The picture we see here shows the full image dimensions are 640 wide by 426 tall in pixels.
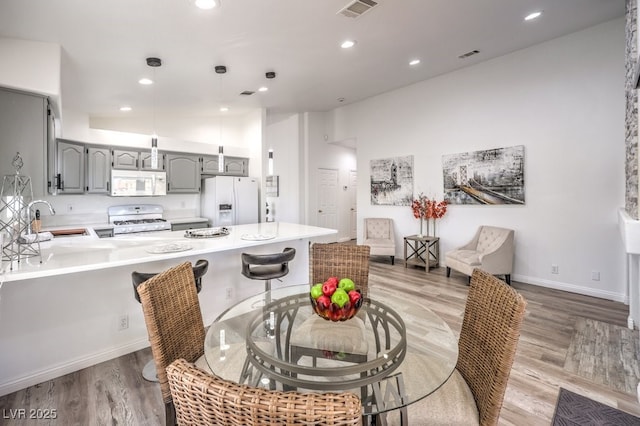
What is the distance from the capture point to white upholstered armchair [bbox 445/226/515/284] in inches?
156

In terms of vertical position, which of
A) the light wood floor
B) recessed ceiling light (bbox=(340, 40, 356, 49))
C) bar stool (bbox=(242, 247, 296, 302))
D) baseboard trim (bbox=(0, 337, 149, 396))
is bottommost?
the light wood floor

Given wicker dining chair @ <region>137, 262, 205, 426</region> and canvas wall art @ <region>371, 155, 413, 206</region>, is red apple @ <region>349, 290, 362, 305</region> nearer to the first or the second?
wicker dining chair @ <region>137, 262, 205, 426</region>

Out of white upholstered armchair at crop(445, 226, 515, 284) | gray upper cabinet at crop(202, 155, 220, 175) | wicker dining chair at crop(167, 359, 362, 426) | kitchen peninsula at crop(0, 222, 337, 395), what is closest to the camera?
wicker dining chair at crop(167, 359, 362, 426)

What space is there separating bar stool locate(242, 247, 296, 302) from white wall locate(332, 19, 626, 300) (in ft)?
11.3

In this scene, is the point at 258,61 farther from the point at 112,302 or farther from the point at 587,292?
the point at 587,292

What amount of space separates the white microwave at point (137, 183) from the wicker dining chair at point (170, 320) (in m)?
4.21

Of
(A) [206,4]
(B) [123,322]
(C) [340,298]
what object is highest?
(A) [206,4]

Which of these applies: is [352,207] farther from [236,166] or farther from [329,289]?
[329,289]

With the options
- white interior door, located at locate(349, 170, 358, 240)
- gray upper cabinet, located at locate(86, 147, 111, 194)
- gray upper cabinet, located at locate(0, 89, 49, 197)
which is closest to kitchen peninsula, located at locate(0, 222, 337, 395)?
gray upper cabinet, located at locate(0, 89, 49, 197)

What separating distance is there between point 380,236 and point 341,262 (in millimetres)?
3707

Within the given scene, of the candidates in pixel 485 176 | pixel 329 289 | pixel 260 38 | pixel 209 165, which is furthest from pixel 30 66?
pixel 485 176

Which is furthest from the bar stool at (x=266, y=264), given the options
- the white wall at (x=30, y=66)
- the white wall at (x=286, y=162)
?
the white wall at (x=286, y=162)

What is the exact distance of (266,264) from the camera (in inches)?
100

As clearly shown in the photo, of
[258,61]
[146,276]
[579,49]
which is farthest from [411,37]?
[146,276]
